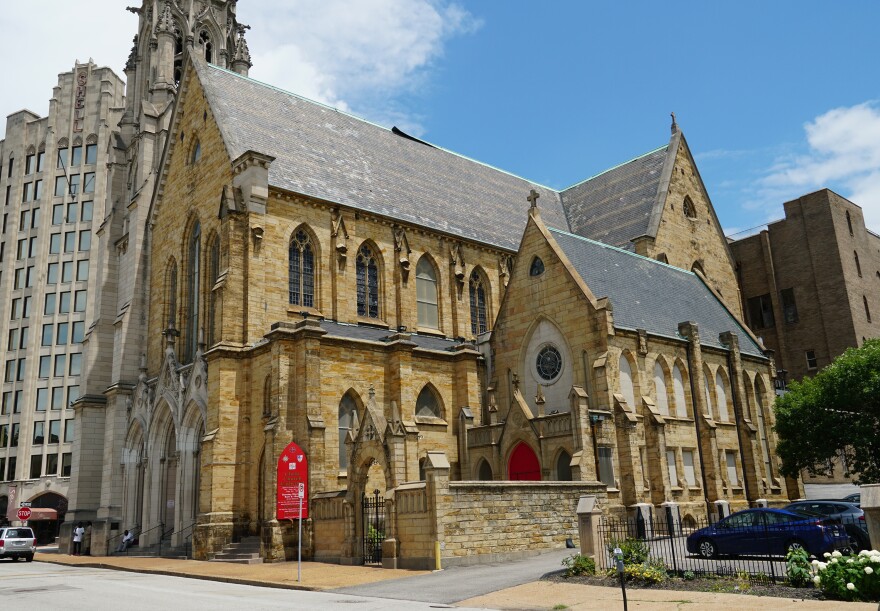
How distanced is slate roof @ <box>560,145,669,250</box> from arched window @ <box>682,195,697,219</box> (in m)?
2.28

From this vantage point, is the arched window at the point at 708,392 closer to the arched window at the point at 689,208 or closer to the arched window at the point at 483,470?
the arched window at the point at 483,470

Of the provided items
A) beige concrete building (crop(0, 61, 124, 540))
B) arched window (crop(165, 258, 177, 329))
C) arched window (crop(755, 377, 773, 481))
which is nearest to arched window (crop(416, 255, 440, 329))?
arched window (crop(165, 258, 177, 329))

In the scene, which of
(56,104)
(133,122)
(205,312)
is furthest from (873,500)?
(56,104)

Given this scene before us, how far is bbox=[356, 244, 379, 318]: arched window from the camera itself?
33219 mm

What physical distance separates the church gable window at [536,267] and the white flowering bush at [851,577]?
18.3 metres

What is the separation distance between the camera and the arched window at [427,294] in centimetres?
3519

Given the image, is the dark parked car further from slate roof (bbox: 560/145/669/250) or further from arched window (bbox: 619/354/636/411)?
slate roof (bbox: 560/145/669/250)

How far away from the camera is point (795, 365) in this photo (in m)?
45.9

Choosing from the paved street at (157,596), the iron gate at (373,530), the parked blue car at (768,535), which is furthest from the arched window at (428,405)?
the parked blue car at (768,535)

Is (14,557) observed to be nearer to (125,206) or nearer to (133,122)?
(125,206)

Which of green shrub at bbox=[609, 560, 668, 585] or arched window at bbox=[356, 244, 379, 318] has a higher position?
arched window at bbox=[356, 244, 379, 318]

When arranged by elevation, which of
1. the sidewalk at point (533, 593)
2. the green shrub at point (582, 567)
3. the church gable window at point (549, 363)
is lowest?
the sidewalk at point (533, 593)

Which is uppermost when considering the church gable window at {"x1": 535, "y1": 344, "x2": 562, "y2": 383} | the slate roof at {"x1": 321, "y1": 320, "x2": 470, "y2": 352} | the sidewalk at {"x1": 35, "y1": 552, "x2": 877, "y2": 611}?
the slate roof at {"x1": 321, "y1": 320, "x2": 470, "y2": 352}

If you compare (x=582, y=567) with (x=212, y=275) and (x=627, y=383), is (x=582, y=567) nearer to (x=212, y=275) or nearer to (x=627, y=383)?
(x=627, y=383)
